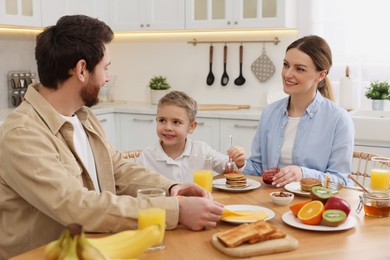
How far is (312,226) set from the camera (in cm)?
163

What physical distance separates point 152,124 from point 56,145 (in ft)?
8.83

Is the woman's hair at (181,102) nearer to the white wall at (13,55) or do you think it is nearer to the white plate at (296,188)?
the white plate at (296,188)

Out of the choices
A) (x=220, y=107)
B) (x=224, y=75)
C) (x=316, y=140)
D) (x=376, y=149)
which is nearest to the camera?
(x=316, y=140)

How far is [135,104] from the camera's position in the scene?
480 cm

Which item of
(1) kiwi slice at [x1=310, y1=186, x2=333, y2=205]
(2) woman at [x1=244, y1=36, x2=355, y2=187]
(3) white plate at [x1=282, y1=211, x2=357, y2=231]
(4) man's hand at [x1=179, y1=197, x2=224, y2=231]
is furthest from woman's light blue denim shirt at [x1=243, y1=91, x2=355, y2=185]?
(4) man's hand at [x1=179, y1=197, x2=224, y2=231]

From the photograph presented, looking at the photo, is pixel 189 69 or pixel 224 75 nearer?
pixel 224 75

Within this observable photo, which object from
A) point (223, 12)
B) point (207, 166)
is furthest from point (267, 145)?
point (223, 12)

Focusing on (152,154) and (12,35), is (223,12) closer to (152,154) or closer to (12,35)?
(12,35)

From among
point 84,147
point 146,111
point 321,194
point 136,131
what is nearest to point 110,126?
point 136,131

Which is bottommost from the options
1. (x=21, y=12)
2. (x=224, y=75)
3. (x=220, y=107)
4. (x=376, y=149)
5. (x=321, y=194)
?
(x=376, y=149)

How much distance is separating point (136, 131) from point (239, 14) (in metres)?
1.24

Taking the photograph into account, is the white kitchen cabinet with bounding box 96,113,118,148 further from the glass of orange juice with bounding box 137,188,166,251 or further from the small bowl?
the glass of orange juice with bounding box 137,188,166,251

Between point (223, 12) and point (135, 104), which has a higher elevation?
point (223, 12)

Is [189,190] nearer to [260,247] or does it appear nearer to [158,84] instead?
[260,247]
